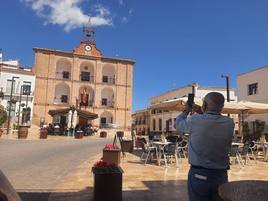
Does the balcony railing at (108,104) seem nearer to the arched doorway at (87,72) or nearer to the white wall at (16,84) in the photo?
the arched doorway at (87,72)

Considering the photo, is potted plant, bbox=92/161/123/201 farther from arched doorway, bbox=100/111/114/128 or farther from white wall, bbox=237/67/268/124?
arched doorway, bbox=100/111/114/128

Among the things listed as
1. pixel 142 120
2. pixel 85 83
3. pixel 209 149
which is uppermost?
pixel 85 83

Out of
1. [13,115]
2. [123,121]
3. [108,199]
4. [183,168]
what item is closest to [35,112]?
[13,115]

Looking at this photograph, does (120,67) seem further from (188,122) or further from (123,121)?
(188,122)

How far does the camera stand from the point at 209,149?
9.02 feet

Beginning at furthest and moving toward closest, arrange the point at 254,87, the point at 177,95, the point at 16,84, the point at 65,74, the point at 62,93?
the point at 177,95
the point at 65,74
the point at 62,93
the point at 16,84
the point at 254,87

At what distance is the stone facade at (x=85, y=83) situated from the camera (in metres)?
44.3

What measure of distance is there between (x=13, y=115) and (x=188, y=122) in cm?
4054

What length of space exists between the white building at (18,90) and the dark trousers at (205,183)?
39.7m

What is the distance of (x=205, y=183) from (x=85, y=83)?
1758 inches

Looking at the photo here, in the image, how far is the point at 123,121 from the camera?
46.4m

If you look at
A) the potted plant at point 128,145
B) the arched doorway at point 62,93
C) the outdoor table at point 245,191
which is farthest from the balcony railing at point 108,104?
the outdoor table at point 245,191

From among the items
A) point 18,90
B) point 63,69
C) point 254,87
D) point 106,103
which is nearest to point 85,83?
point 63,69

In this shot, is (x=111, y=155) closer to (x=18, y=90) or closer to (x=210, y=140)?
(x=210, y=140)
